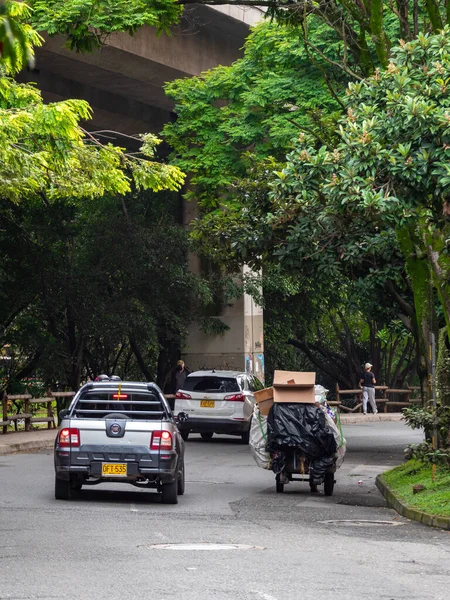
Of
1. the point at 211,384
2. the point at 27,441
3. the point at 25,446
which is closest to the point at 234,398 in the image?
the point at 211,384

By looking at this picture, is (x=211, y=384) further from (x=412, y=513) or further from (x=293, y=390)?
(x=412, y=513)

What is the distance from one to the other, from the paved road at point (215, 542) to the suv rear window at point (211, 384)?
872cm

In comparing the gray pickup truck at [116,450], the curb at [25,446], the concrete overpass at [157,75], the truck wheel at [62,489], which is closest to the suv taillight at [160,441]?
the gray pickup truck at [116,450]

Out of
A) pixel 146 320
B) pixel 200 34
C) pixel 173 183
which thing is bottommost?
pixel 146 320

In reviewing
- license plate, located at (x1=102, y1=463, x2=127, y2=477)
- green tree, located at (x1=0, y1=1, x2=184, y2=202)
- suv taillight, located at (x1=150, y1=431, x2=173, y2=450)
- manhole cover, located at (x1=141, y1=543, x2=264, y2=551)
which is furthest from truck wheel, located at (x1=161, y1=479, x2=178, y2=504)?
green tree, located at (x1=0, y1=1, x2=184, y2=202)

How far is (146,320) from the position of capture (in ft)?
118

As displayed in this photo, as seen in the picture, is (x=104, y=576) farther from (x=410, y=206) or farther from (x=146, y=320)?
(x=146, y=320)

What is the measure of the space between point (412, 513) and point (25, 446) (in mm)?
12853

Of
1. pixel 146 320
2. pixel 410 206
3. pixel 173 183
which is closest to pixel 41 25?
pixel 173 183

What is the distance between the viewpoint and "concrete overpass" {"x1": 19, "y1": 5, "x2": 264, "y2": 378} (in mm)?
31516

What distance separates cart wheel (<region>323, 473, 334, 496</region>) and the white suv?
34.3 ft

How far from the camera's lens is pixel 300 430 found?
1661cm

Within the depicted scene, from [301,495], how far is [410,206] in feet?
15.8

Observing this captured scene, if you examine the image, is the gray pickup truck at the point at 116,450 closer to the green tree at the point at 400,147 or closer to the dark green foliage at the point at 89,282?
the green tree at the point at 400,147
